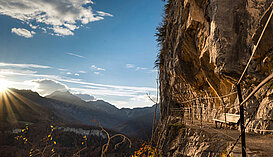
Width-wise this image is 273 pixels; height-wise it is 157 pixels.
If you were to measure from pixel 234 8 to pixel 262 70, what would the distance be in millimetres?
2705

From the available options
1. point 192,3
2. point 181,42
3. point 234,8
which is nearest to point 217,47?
point 234,8

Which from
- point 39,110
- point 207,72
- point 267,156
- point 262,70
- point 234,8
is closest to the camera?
point 267,156

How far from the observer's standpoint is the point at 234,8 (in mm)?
5914

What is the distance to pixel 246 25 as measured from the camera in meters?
5.50

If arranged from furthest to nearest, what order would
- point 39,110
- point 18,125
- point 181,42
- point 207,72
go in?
1. point 39,110
2. point 18,125
3. point 181,42
4. point 207,72

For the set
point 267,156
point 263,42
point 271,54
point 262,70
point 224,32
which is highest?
point 224,32

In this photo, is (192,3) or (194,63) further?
(194,63)

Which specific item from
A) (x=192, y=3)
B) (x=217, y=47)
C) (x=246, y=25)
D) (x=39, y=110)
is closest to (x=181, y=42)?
(x=192, y=3)

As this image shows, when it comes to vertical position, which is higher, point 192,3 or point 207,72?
point 192,3

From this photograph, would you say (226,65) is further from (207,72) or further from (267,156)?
(267,156)

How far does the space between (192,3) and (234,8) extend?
2.67 m

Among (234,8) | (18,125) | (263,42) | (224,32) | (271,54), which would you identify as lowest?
(18,125)

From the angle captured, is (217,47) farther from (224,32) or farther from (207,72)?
(207,72)

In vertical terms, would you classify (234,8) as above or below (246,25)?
above
